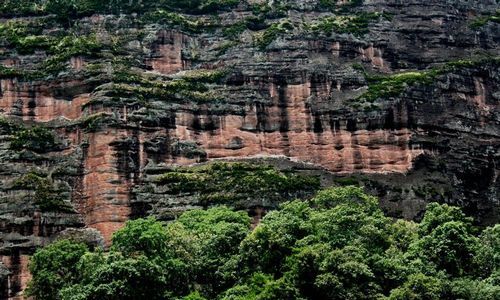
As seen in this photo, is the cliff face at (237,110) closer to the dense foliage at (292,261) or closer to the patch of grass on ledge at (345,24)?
the patch of grass on ledge at (345,24)

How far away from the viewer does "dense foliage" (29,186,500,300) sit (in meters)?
48.8

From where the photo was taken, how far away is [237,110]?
78625 millimetres

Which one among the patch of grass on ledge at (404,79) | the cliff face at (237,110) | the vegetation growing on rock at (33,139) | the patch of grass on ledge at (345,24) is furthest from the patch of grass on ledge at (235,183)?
the patch of grass on ledge at (345,24)

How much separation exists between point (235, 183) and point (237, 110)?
9.86 m

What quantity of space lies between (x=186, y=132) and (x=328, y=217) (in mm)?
25087

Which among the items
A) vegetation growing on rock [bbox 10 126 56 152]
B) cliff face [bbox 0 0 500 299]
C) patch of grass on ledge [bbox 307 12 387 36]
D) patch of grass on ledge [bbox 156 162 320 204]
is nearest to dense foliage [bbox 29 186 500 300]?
patch of grass on ledge [bbox 156 162 320 204]

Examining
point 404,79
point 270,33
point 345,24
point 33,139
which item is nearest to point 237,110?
point 270,33

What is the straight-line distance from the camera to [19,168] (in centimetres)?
7031

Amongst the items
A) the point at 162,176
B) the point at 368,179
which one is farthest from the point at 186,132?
the point at 368,179

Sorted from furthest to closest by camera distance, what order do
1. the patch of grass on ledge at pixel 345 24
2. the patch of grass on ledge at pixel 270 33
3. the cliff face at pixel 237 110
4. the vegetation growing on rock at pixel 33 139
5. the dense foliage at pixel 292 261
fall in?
the patch of grass on ledge at pixel 345 24 → the patch of grass on ledge at pixel 270 33 → the vegetation growing on rock at pixel 33 139 → the cliff face at pixel 237 110 → the dense foliage at pixel 292 261

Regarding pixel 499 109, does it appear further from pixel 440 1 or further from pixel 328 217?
pixel 328 217

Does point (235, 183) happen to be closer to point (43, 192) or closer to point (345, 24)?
point (43, 192)

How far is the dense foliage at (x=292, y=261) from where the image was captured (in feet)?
160

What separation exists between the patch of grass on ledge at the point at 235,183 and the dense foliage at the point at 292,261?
1131cm
